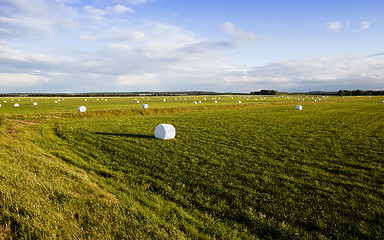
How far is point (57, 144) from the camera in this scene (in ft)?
57.3

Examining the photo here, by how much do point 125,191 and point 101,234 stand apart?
360cm

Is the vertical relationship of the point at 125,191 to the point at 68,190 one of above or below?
below

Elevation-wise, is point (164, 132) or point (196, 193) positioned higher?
point (164, 132)

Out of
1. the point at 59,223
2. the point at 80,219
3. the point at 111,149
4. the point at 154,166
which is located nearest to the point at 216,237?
the point at 80,219

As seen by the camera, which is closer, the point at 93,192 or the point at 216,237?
the point at 216,237

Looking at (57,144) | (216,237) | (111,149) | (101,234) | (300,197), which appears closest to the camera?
(101,234)

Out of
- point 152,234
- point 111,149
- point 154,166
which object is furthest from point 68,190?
point 111,149

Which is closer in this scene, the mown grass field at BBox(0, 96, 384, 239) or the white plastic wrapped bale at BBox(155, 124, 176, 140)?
the mown grass field at BBox(0, 96, 384, 239)

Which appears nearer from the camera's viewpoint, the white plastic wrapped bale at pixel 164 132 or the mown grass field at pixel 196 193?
the mown grass field at pixel 196 193

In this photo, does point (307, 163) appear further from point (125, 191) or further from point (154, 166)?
point (125, 191)

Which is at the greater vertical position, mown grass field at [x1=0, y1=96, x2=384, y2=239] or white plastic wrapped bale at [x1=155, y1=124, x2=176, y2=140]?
white plastic wrapped bale at [x1=155, y1=124, x2=176, y2=140]

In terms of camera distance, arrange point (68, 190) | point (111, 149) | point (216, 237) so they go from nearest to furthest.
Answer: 1. point (216, 237)
2. point (68, 190)
3. point (111, 149)

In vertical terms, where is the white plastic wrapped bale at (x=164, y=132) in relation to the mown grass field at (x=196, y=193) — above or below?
above

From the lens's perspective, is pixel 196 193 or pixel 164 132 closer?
pixel 196 193
